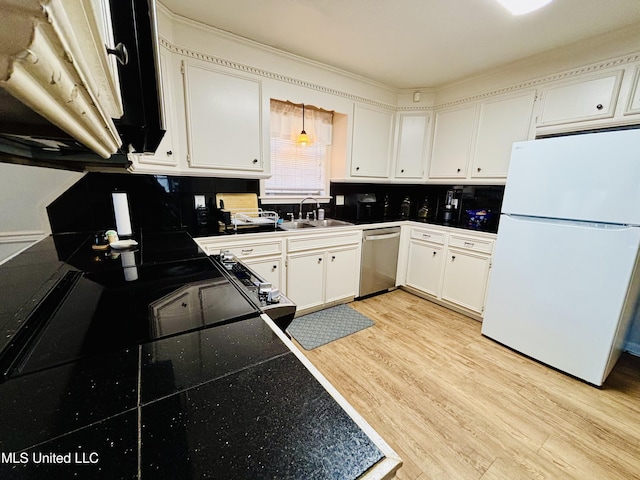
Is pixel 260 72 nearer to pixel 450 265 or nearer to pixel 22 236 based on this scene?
pixel 22 236

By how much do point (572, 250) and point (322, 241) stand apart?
1827 mm

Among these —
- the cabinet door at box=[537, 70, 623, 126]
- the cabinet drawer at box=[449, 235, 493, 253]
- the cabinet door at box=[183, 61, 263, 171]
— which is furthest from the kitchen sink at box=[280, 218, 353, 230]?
the cabinet door at box=[537, 70, 623, 126]

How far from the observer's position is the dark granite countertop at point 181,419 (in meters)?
0.35

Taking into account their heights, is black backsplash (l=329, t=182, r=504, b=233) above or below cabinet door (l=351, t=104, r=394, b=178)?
below

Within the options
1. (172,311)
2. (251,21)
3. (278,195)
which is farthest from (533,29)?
(172,311)

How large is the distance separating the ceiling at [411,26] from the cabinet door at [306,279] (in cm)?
175

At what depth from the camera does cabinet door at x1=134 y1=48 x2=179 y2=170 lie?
172 centimetres

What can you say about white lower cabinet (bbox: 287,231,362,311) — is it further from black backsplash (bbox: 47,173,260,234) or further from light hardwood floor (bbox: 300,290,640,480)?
black backsplash (bbox: 47,173,260,234)

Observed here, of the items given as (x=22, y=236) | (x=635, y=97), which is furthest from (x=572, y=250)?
(x=22, y=236)

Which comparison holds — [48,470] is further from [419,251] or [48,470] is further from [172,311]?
[419,251]

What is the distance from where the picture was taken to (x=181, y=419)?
41 centimetres

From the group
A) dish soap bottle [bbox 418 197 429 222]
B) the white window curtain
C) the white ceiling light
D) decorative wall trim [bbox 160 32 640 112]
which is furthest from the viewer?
dish soap bottle [bbox 418 197 429 222]

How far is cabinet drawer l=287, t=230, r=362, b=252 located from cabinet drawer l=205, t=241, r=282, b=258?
0.13 m

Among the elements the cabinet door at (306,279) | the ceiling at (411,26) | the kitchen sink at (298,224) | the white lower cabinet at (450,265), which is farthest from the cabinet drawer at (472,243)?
the ceiling at (411,26)
